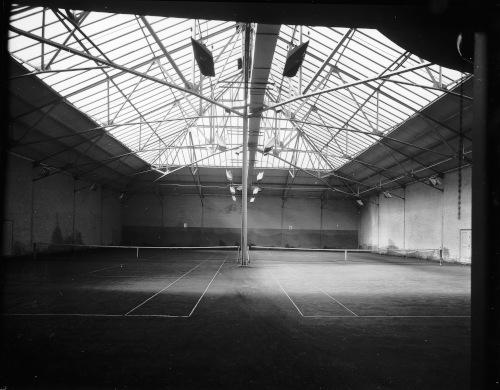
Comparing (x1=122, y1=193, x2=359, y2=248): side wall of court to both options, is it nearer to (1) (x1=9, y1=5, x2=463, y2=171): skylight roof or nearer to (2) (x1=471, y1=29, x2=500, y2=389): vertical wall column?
(1) (x1=9, y1=5, x2=463, y2=171): skylight roof

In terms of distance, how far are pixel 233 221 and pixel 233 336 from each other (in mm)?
33080

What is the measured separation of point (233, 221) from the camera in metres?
39.8

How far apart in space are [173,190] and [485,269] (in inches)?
1496

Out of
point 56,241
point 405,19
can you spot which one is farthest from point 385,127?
point 56,241

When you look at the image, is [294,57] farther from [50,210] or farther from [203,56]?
[50,210]

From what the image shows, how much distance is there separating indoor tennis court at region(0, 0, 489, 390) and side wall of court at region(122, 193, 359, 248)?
0.18 meters

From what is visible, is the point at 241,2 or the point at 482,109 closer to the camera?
the point at 482,109

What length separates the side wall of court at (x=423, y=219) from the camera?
883 inches

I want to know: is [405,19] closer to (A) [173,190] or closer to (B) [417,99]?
(B) [417,99]

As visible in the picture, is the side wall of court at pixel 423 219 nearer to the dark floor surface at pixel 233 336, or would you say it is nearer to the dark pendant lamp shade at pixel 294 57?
the dark floor surface at pixel 233 336

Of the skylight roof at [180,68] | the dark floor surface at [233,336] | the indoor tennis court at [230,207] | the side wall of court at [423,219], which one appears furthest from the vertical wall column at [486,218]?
the side wall of court at [423,219]

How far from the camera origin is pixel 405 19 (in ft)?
10.2

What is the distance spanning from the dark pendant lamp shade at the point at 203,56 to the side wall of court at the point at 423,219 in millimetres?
17965

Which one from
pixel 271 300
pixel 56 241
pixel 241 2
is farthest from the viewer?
pixel 56 241
